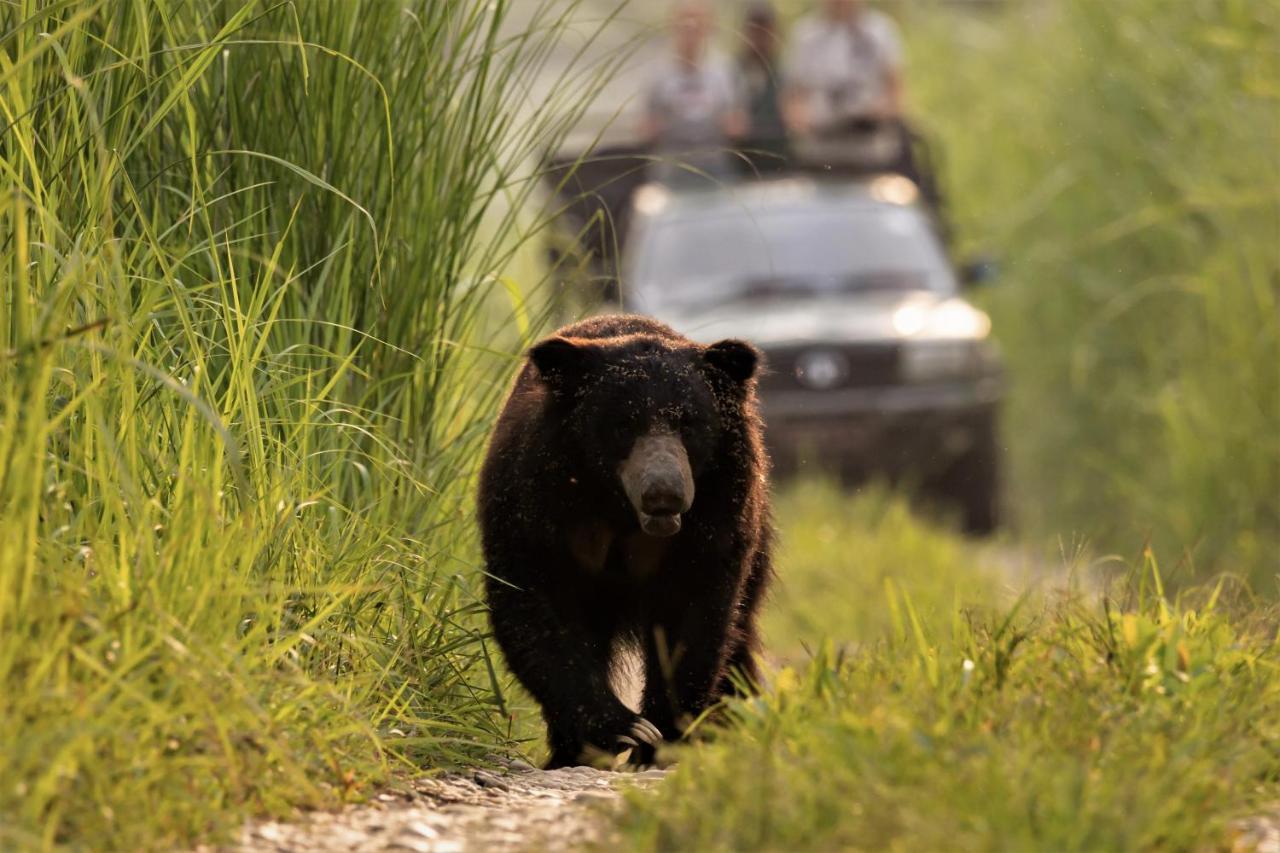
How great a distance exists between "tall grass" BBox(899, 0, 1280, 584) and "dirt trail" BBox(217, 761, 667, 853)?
1908mm

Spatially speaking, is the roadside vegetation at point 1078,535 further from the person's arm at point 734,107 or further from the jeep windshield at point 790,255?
the person's arm at point 734,107

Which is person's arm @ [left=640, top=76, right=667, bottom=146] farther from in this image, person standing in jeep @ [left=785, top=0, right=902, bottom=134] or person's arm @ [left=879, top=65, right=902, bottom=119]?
person's arm @ [left=879, top=65, right=902, bottom=119]

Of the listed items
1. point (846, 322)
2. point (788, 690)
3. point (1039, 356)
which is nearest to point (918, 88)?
point (1039, 356)

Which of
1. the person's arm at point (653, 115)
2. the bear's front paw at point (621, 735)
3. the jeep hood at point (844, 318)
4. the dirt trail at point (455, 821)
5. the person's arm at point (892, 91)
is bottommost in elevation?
the bear's front paw at point (621, 735)

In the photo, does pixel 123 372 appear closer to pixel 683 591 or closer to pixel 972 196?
pixel 683 591

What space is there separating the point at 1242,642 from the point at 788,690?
115 centimetres

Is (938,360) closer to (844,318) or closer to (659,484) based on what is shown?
(844,318)

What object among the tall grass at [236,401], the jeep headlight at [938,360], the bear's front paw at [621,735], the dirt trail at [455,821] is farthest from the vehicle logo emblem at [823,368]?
the dirt trail at [455,821]

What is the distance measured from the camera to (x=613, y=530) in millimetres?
5551

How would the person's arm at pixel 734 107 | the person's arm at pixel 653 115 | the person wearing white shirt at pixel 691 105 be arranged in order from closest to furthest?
the person's arm at pixel 734 107
the person wearing white shirt at pixel 691 105
the person's arm at pixel 653 115

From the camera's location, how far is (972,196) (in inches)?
704

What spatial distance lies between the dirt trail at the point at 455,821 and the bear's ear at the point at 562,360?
3.63 ft

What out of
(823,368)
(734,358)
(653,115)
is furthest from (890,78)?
Answer: (734,358)

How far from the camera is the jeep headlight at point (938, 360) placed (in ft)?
41.4
